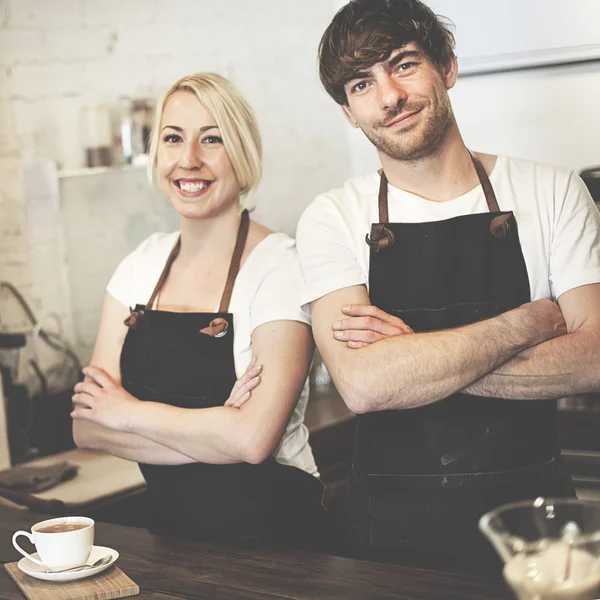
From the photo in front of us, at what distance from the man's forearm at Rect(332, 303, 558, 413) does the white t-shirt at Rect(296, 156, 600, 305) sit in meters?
0.14

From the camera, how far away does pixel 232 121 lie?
227 centimetres

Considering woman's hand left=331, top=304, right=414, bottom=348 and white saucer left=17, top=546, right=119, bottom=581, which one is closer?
white saucer left=17, top=546, right=119, bottom=581

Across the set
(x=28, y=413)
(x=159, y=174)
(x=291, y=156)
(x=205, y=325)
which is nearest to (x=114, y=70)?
(x=291, y=156)

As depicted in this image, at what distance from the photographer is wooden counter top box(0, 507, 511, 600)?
59.1 inches

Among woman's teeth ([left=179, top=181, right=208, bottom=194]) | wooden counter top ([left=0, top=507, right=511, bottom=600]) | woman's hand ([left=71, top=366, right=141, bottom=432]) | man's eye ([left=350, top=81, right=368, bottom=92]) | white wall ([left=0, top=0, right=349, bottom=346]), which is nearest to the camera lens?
wooden counter top ([left=0, top=507, right=511, bottom=600])

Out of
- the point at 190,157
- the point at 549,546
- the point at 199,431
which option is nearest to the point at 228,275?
the point at 190,157

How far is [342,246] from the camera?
2047 mm

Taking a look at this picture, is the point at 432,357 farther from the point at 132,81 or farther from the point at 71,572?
the point at 132,81

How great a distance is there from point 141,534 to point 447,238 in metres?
0.89

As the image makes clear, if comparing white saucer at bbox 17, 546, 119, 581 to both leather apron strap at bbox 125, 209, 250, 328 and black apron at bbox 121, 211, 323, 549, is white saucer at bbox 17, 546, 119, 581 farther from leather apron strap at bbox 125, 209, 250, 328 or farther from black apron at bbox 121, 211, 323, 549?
leather apron strap at bbox 125, 209, 250, 328

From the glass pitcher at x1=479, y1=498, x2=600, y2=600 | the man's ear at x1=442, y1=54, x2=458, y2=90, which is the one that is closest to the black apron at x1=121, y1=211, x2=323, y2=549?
the man's ear at x1=442, y1=54, x2=458, y2=90

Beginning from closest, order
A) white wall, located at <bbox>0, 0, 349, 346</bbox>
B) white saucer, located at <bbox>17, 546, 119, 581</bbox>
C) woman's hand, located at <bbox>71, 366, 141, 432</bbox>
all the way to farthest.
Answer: white saucer, located at <bbox>17, 546, 119, 581</bbox> → woman's hand, located at <bbox>71, 366, 141, 432</bbox> → white wall, located at <bbox>0, 0, 349, 346</bbox>

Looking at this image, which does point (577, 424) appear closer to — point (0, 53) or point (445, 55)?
point (445, 55)

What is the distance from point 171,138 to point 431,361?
90 cm
